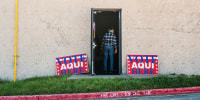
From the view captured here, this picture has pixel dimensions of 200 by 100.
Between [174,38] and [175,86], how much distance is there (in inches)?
116

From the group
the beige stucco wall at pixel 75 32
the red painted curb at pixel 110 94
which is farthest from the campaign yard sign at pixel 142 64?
the red painted curb at pixel 110 94

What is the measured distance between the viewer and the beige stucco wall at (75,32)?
841 centimetres

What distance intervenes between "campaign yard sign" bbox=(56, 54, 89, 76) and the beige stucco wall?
21cm

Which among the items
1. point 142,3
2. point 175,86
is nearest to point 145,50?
point 142,3

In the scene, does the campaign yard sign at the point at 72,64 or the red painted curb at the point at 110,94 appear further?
the campaign yard sign at the point at 72,64

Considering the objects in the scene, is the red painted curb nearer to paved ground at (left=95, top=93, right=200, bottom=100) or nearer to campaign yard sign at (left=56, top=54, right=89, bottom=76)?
paved ground at (left=95, top=93, right=200, bottom=100)

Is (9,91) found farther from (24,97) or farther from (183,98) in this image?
(183,98)

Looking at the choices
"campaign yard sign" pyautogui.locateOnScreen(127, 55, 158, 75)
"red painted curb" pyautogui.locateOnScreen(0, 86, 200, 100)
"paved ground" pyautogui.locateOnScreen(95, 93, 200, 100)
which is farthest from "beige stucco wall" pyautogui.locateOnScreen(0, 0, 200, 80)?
"paved ground" pyautogui.locateOnScreen(95, 93, 200, 100)

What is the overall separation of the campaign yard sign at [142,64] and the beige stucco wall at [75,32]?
0.21 m

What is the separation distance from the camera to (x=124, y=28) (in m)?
8.45

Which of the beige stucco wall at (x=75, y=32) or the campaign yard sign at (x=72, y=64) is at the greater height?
the beige stucco wall at (x=75, y=32)

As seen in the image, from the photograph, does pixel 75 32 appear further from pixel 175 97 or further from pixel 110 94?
pixel 175 97

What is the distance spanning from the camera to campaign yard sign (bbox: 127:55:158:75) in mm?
8383

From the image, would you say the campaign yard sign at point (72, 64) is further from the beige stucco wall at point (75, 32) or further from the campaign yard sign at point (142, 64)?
the campaign yard sign at point (142, 64)
